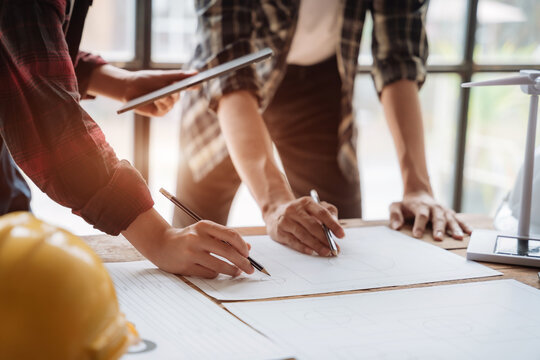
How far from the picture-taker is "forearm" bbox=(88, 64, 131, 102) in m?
1.25

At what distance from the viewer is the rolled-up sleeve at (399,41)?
1.56 meters

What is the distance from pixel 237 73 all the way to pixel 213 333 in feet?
2.64

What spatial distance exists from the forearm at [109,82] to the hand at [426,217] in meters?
0.61

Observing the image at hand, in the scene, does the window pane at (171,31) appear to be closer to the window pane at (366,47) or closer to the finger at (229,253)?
the window pane at (366,47)

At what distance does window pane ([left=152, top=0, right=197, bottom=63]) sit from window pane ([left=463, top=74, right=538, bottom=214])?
1.49 meters

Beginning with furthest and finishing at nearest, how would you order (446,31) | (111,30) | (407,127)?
(446,31) < (111,30) < (407,127)

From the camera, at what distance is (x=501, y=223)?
4.07ft

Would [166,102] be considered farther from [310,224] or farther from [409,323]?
[409,323]

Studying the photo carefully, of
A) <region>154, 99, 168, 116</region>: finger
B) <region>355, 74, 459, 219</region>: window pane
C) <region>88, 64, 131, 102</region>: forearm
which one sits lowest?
<region>355, 74, 459, 219</region>: window pane

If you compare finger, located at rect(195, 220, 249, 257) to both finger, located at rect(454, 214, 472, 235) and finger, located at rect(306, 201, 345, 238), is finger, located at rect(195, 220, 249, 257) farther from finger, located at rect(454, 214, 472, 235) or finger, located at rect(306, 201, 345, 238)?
finger, located at rect(454, 214, 472, 235)

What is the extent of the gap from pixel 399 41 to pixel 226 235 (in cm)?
90

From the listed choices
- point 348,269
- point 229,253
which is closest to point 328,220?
point 348,269

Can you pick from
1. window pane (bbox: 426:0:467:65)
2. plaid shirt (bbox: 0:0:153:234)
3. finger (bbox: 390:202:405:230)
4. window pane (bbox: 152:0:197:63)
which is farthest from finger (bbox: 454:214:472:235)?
window pane (bbox: 426:0:467:65)

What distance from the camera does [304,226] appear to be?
A: 1065 mm
